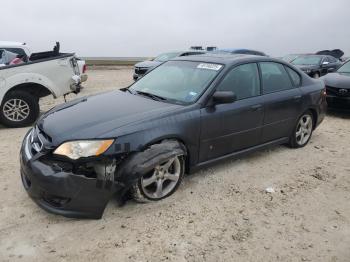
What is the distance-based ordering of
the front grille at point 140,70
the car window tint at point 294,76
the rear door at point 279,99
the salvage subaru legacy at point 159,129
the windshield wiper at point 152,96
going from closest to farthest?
the salvage subaru legacy at point 159,129
the windshield wiper at point 152,96
the rear door at point 279,99
the car window tint at point 294,76
the front grille at point 140,70

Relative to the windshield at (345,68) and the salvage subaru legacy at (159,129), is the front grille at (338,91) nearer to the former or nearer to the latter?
the windshield at (345,68)

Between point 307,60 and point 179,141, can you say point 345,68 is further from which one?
point 179,141

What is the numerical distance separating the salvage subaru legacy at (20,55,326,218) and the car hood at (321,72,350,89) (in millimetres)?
2926

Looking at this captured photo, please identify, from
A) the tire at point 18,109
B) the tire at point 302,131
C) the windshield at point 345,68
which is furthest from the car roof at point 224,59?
the windshield at point 345,68

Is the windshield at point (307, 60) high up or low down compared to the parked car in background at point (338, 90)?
up

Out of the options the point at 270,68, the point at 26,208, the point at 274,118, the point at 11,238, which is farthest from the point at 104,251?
the point at 270,68

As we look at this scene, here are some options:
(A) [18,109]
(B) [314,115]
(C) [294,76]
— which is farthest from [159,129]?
(A) [18,109]

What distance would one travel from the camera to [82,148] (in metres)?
3.26

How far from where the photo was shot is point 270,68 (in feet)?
16.5

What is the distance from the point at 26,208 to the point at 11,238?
515 millimetres

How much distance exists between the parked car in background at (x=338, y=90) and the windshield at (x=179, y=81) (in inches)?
186

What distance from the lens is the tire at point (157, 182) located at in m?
3.61

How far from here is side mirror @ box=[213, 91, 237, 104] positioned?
13.0 feet

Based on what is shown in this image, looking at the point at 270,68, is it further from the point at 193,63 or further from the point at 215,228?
the point at 215,228
